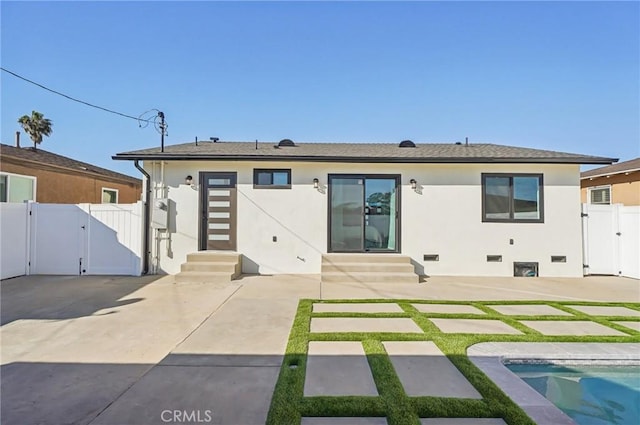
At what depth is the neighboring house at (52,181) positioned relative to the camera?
10.4 meters

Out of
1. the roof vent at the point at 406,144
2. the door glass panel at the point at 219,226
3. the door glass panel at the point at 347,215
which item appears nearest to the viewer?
the door glass panel at the point at 219,226

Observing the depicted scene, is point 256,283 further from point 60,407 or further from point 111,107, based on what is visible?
point 111,107

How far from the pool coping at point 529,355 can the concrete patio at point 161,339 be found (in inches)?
27.4

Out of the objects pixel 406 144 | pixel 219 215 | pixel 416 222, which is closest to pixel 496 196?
pixel 416 222

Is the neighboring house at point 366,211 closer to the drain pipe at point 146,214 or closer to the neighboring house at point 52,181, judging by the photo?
the drain pipe at point 146,214

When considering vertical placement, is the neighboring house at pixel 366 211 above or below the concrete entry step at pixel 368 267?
above

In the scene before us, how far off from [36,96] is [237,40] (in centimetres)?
606

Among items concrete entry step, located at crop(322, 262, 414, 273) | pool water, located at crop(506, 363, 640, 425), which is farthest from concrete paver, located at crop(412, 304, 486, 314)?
concrete entry step, located at crop(322, 262, 414, 273)

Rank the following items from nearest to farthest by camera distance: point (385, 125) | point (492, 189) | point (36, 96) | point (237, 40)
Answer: point (492, 189), point (36, 96), point (237, 40), point (385, 125)

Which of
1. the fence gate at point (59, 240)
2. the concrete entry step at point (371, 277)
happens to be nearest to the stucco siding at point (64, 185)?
the fence gate at point (59, 240)

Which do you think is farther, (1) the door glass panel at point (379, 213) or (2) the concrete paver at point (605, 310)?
(1) the door glass panel at point (379, 213)

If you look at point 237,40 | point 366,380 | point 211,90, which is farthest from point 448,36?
point 366,380

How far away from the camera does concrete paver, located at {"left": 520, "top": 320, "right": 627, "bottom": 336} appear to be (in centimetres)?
389

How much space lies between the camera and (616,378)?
10.1ft
